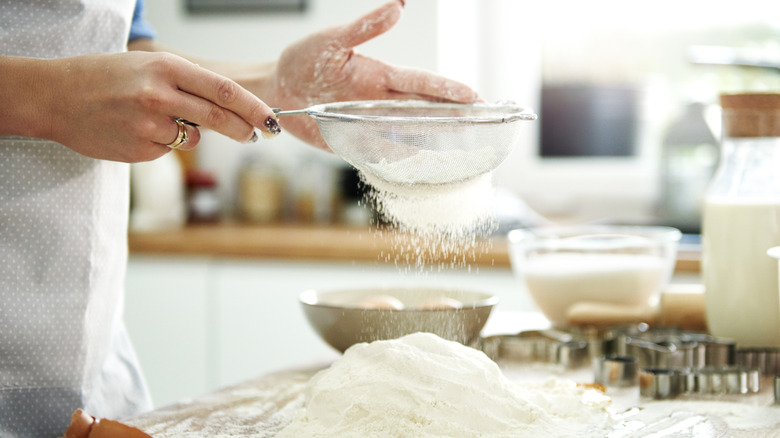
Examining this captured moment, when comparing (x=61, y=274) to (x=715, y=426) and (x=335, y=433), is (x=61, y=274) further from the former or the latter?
(x=715, y=426)

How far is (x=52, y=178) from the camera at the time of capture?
99cm

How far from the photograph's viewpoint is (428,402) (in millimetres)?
841

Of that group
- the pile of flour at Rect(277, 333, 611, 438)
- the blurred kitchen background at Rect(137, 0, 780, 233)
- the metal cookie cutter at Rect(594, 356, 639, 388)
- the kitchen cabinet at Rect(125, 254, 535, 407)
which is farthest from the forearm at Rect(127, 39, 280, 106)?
the blurred kitchen background at Rect(137, 0, 780, 233)

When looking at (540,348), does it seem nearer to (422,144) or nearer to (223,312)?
(422,144)

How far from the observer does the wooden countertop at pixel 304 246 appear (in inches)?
82.1

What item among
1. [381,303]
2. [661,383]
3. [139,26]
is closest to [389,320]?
[381,303]

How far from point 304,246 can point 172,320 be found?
43cm

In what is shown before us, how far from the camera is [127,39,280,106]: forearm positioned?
3.93 feet

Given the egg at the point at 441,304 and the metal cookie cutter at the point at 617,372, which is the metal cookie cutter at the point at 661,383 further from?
the egg at the point at 441,304

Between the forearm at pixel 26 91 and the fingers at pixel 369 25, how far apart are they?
423mm

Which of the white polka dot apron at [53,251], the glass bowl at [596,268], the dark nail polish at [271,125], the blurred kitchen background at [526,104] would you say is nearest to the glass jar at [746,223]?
the glass bowl at [596,268]

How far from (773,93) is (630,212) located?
1665 mm

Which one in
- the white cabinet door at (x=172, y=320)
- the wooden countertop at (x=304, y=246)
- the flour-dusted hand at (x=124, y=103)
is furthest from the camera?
the white cabinet door at (x=172, y=320)

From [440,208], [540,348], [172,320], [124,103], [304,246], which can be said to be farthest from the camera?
[172,320]
